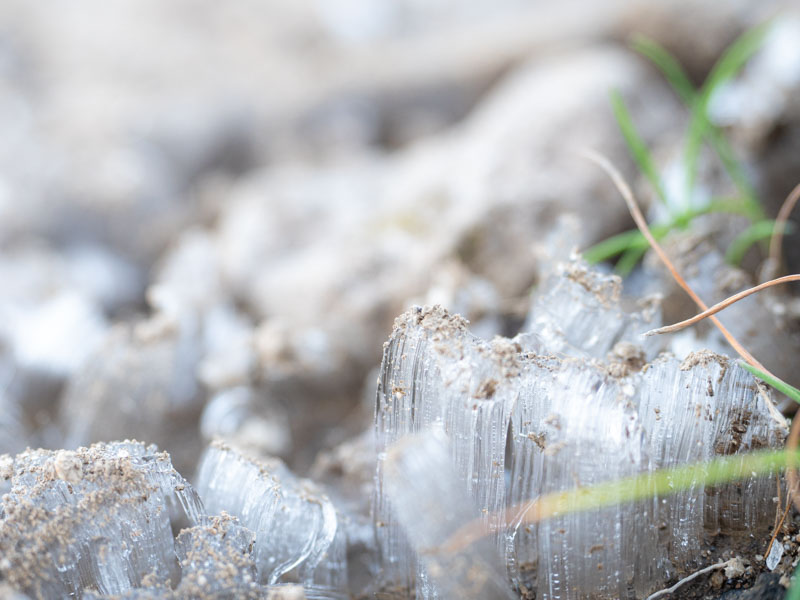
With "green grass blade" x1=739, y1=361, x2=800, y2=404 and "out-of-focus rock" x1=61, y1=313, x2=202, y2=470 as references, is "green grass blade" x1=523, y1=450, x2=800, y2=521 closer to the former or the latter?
"green grass blade" x1=739, y1=361, x2=800, y2=404

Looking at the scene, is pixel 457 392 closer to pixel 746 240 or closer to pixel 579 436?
pixel 579 436

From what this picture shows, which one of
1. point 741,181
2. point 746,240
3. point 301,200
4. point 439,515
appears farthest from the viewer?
point 301,200

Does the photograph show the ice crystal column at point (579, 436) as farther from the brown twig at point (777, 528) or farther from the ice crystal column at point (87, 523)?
the ice crystal column at point (87, 523)

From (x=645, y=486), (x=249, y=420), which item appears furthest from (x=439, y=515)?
(x=249, y=420)

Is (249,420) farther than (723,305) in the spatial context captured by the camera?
Yes

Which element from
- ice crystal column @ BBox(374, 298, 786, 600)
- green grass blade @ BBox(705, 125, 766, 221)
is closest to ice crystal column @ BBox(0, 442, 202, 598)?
ice crystal column @ BBox(374, 298, 786, 600)

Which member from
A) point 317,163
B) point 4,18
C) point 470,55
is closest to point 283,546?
point 317,163

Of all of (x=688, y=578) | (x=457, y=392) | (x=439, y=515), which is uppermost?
(x=457, y=392)
